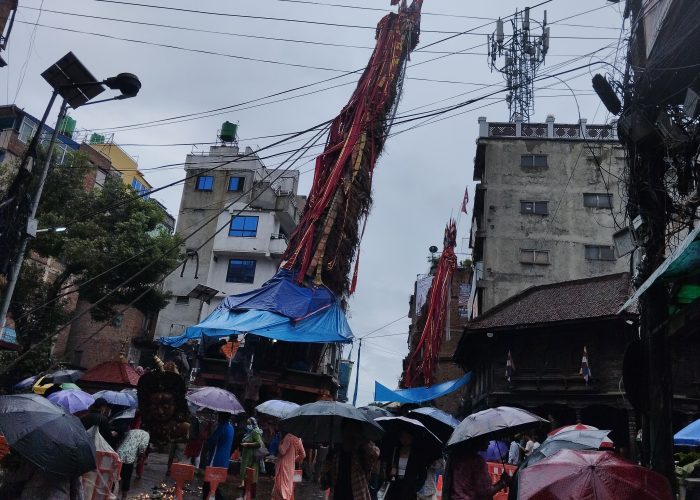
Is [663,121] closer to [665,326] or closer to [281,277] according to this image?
[665,326]

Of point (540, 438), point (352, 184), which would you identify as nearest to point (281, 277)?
point (352, 184)

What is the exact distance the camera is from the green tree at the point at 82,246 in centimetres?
2631

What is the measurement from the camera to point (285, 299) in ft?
69.9

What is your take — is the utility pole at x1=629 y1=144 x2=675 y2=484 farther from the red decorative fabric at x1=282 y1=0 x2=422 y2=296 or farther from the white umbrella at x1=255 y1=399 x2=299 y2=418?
the red decorative fabric at x1=282 y1=0 x2=422 y2=296

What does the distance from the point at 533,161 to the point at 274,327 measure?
2118 centimetres

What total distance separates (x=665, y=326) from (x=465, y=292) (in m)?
37.8

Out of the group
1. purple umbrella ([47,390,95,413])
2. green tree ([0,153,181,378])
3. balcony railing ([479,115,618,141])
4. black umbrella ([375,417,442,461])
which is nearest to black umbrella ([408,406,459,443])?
black umbrella ([375,417,442,461])

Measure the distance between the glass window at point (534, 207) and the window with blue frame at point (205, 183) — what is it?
2211 cm

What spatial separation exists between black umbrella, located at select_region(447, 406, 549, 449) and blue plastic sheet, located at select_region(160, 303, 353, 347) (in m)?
12.0

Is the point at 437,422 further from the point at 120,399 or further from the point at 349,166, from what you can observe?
the point at 349,166

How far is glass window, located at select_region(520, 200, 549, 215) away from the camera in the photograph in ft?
111

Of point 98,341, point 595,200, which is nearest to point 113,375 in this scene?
A: point 98,341

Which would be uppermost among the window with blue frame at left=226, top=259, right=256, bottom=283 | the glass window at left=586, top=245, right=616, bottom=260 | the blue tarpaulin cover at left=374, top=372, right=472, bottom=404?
the glass window at left=586, top=245, right=616, bottom=260

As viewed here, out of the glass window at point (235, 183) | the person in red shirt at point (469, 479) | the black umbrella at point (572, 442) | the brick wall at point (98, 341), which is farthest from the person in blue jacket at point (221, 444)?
the glass window at point (235, 183)
